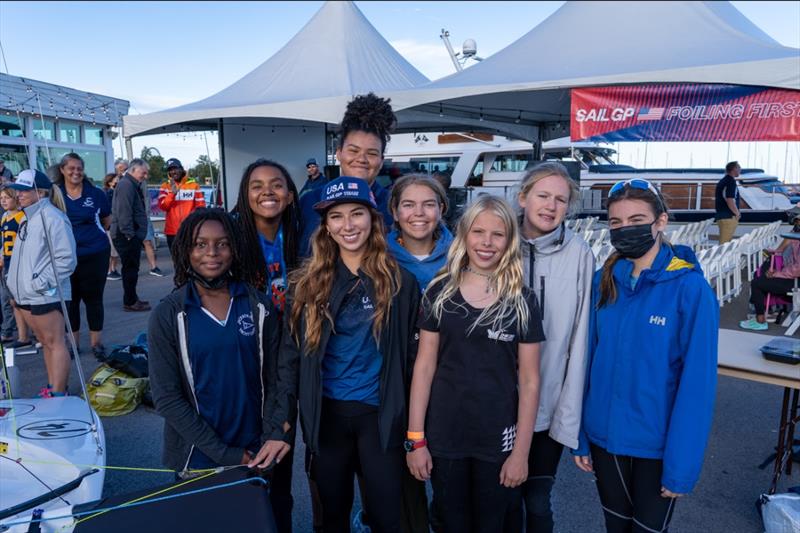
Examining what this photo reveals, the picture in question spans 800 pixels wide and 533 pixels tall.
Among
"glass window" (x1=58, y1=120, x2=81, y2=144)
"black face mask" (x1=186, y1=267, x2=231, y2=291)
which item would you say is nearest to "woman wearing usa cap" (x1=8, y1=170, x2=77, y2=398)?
"black face mask" (x1=186, y1=267, x2=231, y2=291)

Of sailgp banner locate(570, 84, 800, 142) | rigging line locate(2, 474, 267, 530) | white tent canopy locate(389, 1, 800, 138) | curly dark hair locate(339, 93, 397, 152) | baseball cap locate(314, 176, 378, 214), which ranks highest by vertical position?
white tent canopy locate(389, 1, 800, 138)

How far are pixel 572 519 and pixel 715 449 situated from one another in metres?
1.38

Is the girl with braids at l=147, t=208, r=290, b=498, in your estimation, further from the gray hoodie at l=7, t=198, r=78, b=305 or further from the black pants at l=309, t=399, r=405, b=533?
the gray hoodie at l=7, t=198, r=78, b=305

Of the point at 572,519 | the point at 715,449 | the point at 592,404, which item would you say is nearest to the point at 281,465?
the point at 592,404

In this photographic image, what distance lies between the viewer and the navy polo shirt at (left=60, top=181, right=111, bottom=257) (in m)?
4.76

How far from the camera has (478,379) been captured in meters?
1.88

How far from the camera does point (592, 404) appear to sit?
1.97m

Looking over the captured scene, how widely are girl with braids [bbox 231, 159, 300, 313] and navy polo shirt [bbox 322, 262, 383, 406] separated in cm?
46

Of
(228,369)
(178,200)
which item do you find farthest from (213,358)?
(178,200)

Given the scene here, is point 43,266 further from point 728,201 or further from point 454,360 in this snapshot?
point 728,201

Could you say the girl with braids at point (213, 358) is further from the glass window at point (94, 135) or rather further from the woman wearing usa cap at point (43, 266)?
the glass window at point (94, 135)

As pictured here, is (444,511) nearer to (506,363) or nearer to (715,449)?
(506,363)

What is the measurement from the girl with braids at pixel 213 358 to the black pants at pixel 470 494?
61 centimetres

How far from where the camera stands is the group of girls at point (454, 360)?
1.85m
